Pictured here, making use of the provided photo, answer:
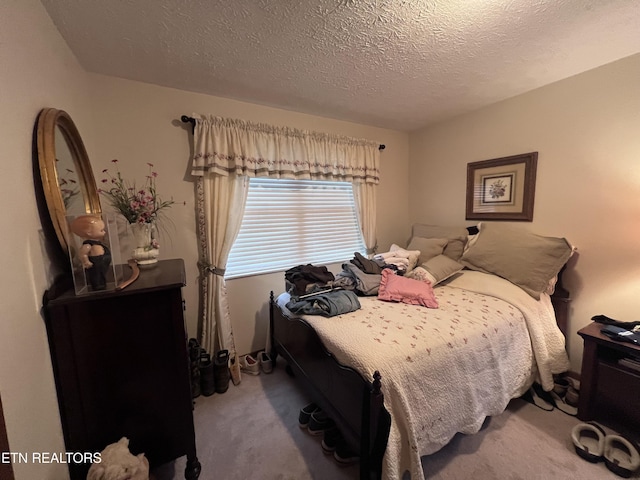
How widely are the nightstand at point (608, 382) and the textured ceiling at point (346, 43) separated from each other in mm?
1860

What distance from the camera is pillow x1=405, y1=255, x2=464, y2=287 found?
88.4 inches

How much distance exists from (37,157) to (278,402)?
200 cm

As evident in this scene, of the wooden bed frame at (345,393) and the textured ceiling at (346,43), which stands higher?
the textured ceiling at (346,43)

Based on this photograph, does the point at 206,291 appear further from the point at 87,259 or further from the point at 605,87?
the point at 605,87

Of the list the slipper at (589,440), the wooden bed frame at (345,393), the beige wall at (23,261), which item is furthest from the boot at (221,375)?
the slipper at (589,440)

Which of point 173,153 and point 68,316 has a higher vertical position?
point 173,153

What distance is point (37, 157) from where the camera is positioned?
1.03 m

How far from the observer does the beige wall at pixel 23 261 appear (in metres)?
0.79

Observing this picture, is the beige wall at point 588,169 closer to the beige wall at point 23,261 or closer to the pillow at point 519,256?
the pillow at point 519,256

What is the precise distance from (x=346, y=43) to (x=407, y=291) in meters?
1.73

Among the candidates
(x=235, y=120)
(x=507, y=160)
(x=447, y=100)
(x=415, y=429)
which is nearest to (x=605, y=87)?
(x=507, y=160)

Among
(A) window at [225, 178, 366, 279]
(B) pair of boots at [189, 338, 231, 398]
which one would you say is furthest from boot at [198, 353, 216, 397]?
(A) window at [225, 178, 366, 279]

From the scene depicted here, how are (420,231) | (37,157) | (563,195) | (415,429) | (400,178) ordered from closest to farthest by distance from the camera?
(37,157) → (415,429) → (563,195) → (420,231) → (400,178)

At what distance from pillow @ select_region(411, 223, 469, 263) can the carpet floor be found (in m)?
1.27
